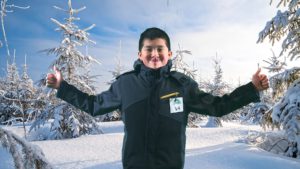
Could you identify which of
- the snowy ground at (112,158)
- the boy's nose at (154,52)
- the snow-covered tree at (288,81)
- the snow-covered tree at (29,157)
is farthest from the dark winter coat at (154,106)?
the snow-covered tree at (288,81)

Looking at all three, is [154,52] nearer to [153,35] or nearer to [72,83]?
[153,35]

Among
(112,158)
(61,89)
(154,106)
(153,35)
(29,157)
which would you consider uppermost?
(153,35)

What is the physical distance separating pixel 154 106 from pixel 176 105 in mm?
205

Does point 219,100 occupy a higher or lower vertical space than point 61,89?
lower

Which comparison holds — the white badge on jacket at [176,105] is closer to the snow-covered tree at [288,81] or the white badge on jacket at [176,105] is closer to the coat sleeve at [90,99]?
the coat sleeve at [90,99]

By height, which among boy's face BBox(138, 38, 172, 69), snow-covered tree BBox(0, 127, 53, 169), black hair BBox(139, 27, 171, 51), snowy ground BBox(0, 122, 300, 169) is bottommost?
snowy ground BBox(0, 122, 300, 169)

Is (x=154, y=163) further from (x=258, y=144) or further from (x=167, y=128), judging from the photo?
(x=258, y=144)

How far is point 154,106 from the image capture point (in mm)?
2688

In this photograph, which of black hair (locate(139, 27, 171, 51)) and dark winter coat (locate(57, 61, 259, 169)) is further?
black hair (locate(139, 27, 171, 51))

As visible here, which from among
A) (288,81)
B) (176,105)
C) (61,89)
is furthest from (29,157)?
(288,81)

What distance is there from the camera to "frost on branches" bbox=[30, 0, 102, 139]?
10156mm

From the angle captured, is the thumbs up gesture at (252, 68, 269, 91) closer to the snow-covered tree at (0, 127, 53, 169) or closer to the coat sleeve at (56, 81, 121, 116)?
the coat sleeve at (56, 81, 121, 116)

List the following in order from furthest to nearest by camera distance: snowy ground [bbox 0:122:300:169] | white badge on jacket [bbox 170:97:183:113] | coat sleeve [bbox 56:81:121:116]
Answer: snowy ground [bbox 0:122:300:169] → coat sleeve [bbox 56:81:121:116] → white badge on jacket [bbox 170:97:183:113]

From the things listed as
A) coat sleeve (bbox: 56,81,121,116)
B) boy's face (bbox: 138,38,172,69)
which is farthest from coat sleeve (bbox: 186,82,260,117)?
coat sleeve (bbox: 56,81,121,116)
